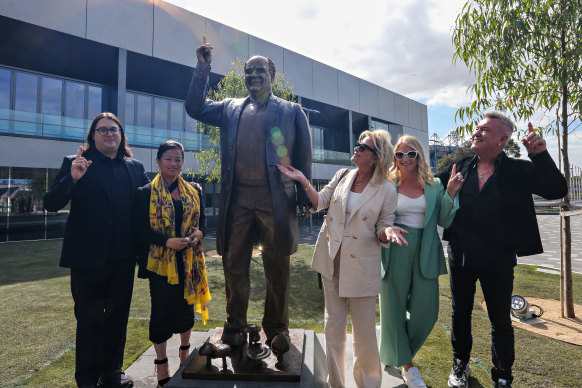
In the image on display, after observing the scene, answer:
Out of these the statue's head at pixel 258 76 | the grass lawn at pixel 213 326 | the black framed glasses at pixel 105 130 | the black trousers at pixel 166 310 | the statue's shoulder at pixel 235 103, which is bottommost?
the grass lawn at pixel 213 326

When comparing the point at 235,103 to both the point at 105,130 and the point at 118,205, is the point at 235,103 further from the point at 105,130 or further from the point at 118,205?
the point at 118,205

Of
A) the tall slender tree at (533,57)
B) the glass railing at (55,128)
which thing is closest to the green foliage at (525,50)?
the tall slender tree at (533,57)

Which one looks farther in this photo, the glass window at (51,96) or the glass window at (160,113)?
the glass window at (160,113)

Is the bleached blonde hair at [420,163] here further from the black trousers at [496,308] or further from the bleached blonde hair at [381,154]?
the black trousers at [496,308]

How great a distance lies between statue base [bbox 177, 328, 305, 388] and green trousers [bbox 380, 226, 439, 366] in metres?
0.87

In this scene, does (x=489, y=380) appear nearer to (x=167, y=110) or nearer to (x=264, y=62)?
(x=264, y=62)

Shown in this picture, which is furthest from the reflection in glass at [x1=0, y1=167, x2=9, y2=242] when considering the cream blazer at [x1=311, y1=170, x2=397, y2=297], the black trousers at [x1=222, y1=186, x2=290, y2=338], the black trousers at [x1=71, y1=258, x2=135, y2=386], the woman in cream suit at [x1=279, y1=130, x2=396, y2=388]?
the cream blazer at [x1=311, y1=170, x2=397, y2=297]

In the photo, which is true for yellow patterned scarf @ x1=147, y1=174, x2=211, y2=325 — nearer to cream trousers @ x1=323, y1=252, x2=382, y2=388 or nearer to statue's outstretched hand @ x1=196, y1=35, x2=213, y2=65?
statue's outstretched hand @ x1=196, y1=35, x2=213, y2=65

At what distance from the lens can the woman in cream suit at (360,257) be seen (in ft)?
7.98

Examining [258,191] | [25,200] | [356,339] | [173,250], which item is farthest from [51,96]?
[356,339]

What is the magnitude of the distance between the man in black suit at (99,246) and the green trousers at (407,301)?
2.23 meters

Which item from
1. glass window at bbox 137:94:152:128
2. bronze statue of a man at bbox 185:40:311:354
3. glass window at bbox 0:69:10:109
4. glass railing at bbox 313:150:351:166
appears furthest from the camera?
glass railing at bbox 313:150:351:166

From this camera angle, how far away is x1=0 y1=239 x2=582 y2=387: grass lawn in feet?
9.80

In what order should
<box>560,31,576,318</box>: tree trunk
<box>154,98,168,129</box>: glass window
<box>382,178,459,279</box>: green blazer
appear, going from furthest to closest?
<box>154,98,168,129</box>: glass window, <box>560,31,576,318</box>: tree trunk, <box>382,178,459,279</box>: green blazer
